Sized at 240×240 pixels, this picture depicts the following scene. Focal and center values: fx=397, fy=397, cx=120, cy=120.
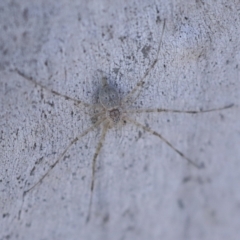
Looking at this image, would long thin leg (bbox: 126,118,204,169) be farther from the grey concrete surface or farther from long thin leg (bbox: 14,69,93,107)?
long thin leg (bbox: 14,69,93,107)

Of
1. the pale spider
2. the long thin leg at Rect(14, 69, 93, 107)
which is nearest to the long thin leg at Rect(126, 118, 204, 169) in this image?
the pale spider

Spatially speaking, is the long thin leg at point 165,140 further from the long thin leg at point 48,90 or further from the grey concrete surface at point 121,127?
the long thin leg at point 48,90

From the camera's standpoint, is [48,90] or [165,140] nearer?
[48,90]

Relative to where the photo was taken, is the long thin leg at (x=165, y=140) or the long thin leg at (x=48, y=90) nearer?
the long thin leg at (x=48, y=90)

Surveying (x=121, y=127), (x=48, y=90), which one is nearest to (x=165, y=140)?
(x=121, y=127)

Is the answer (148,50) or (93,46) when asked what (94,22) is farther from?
(148,50)

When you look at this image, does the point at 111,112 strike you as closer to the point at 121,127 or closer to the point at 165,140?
the point at 121,127

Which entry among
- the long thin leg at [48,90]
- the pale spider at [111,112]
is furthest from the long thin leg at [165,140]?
the long thin leg at [48,90]

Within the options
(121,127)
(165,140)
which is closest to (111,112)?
(121,127)

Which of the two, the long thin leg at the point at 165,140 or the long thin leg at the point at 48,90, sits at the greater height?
the long thin leg at the point at 48,90
